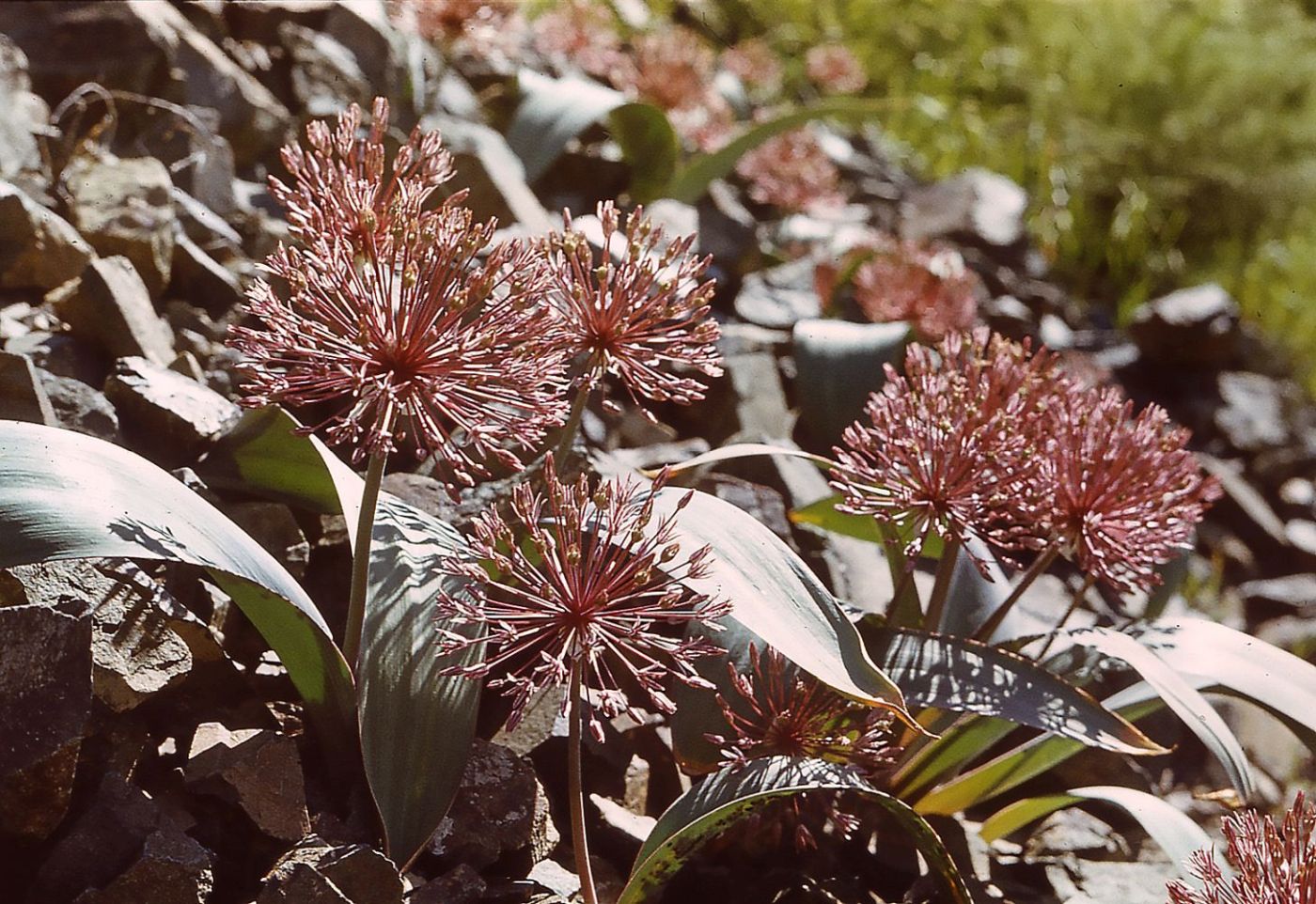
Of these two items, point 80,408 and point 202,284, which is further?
point 202,284

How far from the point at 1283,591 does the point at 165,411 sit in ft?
14.2

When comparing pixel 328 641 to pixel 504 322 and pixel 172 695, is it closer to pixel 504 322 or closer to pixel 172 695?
pixel 172 695

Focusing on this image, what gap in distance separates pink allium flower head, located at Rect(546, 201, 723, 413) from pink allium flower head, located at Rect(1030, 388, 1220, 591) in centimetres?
55

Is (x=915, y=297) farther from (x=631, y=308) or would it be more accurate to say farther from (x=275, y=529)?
(x=275, y=529)

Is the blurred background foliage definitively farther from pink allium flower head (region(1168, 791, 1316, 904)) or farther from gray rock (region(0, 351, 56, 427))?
gray rock (region(0, 351, 56, 427))

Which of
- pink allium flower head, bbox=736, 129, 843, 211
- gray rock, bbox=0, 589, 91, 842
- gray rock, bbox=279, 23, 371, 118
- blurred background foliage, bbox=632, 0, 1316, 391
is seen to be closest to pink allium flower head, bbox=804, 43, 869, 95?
blurred background foliage, bbox=632, 0, 1316, 391

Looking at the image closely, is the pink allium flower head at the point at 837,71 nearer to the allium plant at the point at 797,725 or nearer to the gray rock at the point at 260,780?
the allium plant at the point at 797,725

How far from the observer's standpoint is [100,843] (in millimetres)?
1454

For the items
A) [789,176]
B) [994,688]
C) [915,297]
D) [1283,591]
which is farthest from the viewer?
[1283,591]

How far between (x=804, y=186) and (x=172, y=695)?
318 centimetres

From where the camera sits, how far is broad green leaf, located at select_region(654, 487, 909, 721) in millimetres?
1435

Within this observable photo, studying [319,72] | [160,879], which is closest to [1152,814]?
[160,879]

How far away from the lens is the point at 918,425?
1742 mm

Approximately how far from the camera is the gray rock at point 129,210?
7.98ft
